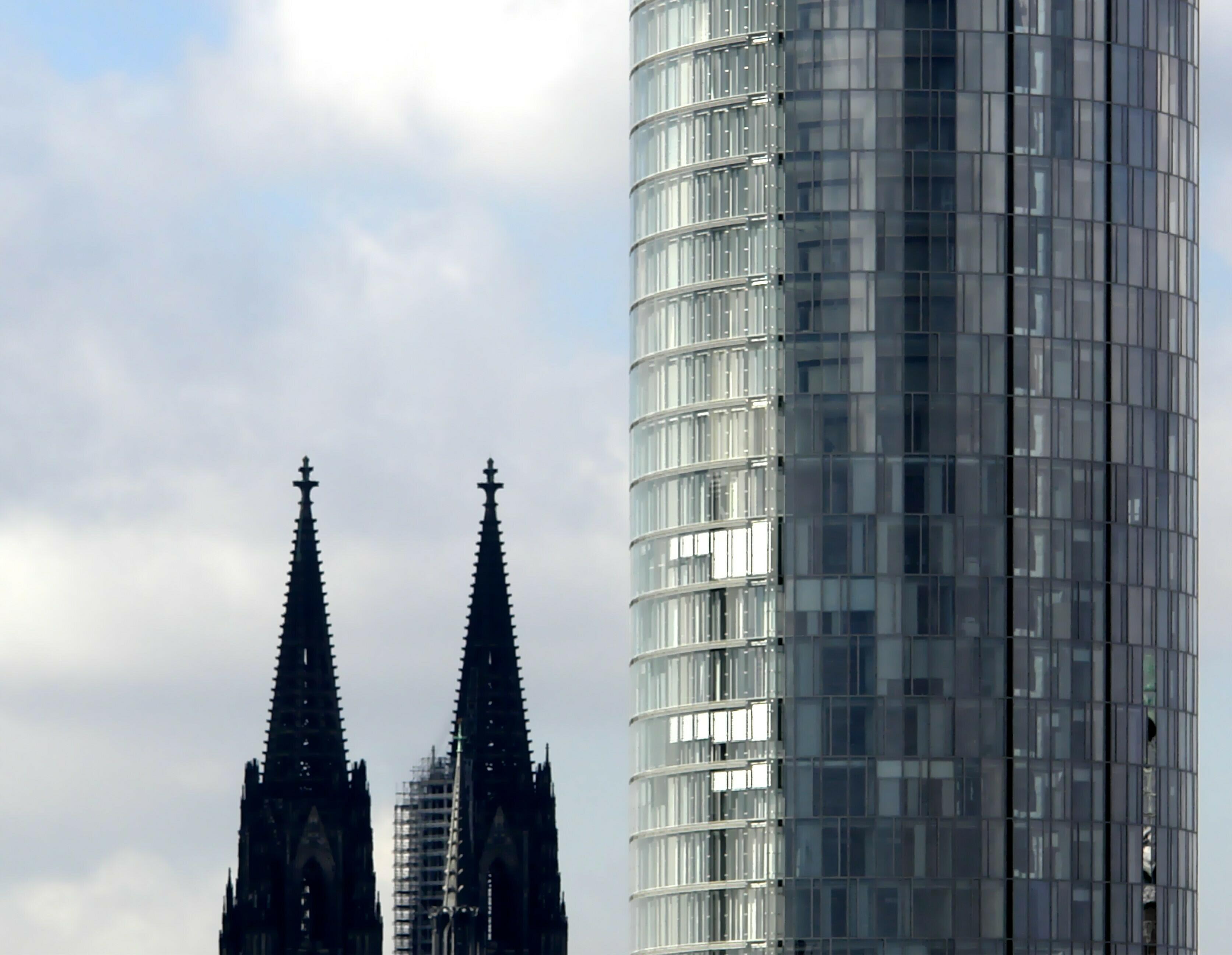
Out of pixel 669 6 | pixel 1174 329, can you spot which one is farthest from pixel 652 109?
pixel 1174 329

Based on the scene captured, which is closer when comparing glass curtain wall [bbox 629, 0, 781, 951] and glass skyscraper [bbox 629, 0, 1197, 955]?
glass skyscraper [bbox 629, 0, 1197, 955]

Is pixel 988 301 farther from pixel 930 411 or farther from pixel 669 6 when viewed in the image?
pixel 669 6

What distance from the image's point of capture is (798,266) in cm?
14988

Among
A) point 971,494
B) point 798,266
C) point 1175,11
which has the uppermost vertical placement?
point 1175,11

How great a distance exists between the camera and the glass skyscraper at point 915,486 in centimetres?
14688

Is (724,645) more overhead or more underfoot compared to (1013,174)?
more underfoot

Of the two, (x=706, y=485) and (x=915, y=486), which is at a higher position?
(x=706, y=485)

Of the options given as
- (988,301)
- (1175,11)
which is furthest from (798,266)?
(1175,11)

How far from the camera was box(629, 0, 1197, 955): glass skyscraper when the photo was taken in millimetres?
146875

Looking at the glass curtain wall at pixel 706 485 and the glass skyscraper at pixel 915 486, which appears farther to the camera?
the glass curtain wall at pixel 706 485

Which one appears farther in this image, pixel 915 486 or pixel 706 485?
pixel 706 485

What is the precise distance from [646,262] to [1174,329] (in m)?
22.3

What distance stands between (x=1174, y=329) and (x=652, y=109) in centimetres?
2381

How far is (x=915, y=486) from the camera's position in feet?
486
